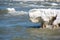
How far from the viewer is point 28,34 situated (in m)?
14.1

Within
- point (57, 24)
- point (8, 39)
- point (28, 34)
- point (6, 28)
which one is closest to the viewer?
point (8, 39)

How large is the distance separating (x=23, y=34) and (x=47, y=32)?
125cm

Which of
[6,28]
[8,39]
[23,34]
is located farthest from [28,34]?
[6,28]

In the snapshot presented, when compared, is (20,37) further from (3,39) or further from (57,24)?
(57,24)

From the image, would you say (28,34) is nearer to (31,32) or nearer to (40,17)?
(31,32)

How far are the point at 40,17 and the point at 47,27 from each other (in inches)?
25.6

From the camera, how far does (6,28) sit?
53.9 ft

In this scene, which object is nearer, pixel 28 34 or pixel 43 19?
pixel 28 34

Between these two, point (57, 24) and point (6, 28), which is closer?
point (57, 24)

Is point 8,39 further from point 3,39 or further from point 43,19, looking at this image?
point 43,19

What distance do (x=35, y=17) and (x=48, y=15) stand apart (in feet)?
2.34

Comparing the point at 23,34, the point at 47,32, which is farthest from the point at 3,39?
the point at 47,32

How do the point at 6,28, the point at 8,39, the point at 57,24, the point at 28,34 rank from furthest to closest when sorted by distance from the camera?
the point at 6,28 < the point at 57,24 < the point at 28,34 < the point at 8,39

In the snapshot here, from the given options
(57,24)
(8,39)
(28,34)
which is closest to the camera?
(8,39)
